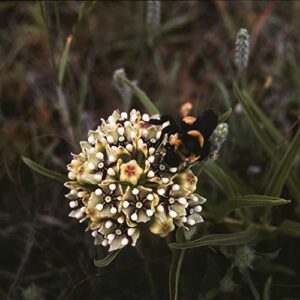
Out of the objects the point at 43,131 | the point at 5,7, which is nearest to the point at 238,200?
the point at 43,131

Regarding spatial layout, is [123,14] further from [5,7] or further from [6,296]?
[6,296]

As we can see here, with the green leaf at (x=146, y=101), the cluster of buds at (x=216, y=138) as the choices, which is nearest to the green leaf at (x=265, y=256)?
the cluster of buds at (x=216, y=138)

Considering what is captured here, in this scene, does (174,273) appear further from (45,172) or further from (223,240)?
(45,172)

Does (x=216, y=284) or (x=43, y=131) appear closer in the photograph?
(x=216, y=284)

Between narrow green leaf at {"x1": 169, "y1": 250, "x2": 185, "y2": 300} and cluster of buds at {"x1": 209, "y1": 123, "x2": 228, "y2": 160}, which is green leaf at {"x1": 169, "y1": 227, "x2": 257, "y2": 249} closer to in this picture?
narrow green leaf at {"x1": 169, "y1": 250, "x2": 185, "y2": 300}

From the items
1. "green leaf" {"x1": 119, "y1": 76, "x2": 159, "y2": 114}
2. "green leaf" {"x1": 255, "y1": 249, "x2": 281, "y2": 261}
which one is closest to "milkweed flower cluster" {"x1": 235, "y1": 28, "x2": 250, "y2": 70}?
"green leaf" {"x1": 119, "y1": 76, "x2": 159, "y2": 114}

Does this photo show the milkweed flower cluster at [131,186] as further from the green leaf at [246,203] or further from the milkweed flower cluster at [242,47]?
the milkweed flower cluster at [242,47]
